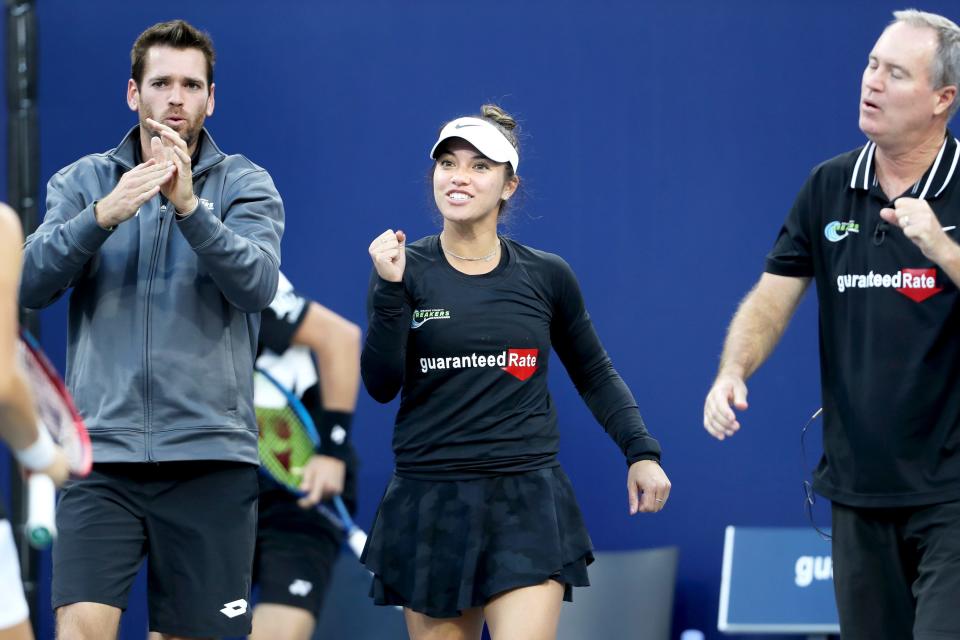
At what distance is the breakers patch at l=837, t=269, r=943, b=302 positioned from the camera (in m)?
3.55

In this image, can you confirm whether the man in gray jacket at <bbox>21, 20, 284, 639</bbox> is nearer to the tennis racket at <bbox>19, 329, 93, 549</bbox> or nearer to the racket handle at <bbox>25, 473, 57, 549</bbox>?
the tennis racket at <bbox>19, 329, 93, 549</bbox>

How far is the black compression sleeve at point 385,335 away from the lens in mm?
3752

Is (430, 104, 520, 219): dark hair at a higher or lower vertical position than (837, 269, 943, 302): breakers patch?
higher

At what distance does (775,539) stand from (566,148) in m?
1.64

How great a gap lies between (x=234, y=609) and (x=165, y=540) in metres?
0.25

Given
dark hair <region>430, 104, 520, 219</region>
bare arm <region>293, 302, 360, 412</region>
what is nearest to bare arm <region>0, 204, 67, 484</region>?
dark hair <region>430, 104, 520, 219</region>

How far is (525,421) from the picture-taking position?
388cm

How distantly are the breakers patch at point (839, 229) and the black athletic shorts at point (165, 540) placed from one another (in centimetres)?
161

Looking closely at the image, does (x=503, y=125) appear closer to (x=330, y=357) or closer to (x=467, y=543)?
(x=467, y=543)

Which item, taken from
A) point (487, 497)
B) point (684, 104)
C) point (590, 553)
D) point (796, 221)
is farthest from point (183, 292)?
point (684, 104)

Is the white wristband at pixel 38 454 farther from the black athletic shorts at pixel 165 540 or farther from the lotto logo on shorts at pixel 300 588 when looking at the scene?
the lotto logo on shorts at pixel 300 588

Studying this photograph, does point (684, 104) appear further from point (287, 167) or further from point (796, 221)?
point (796, 221)

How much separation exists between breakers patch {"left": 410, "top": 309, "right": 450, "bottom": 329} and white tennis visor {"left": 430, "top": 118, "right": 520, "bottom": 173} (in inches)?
17.1

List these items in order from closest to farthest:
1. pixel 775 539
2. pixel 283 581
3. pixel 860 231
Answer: pixel 860 231
pixel 283 581
pixel 775 539
